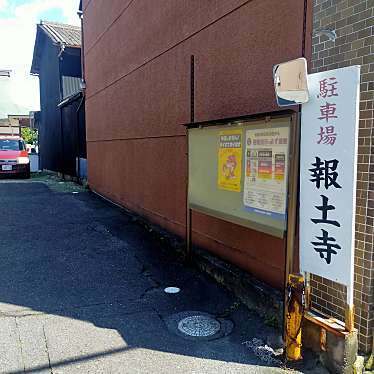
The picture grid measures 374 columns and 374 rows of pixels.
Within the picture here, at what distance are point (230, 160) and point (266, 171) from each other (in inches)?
26.9

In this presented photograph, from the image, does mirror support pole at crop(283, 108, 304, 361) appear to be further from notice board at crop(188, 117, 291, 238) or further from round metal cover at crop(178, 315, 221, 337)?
round metal cover at crop(178, 315, 221, 337)

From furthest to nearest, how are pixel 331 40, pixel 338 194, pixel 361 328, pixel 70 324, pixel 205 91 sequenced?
1. pixel 205 91
2. pixel 70 324
3. pixel 331 40
4. pixel 361 328
5. pixel 338 194

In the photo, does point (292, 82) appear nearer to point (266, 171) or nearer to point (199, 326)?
point (266, 171)

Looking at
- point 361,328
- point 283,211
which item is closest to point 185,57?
point 283,211

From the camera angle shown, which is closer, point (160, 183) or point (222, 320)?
point (222, 320)

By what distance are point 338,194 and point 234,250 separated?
2246 mm

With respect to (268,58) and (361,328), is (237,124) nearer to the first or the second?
(268,58)

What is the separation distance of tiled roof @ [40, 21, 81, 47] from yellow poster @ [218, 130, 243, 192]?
53.2 ft

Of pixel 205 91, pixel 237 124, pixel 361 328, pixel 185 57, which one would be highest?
pixel 185 57

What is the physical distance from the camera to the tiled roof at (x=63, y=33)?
1859cm

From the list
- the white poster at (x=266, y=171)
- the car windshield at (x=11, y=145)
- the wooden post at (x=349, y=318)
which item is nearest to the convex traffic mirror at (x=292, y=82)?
the white poster at (x=266, y=171)

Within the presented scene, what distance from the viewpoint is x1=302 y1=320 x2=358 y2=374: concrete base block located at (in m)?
2.84

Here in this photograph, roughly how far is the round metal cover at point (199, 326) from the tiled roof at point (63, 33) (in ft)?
56.4

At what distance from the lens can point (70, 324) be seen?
385 centimetres
